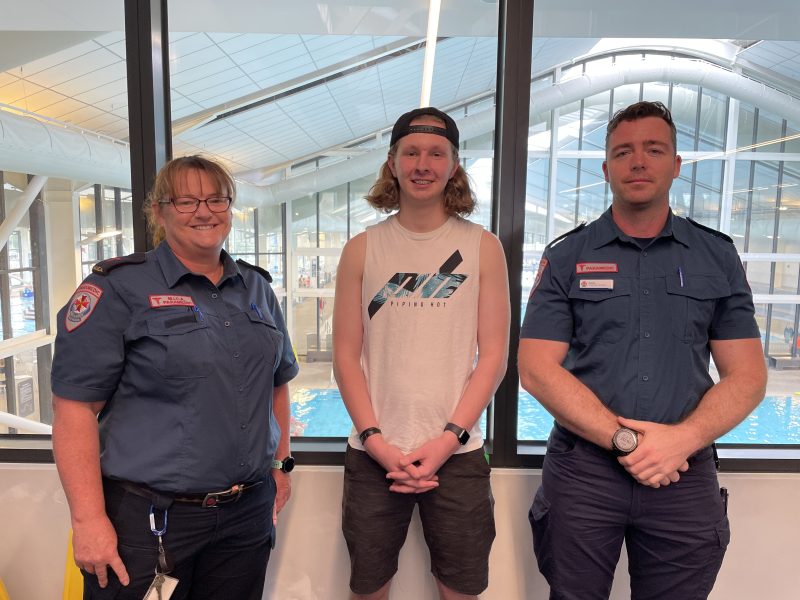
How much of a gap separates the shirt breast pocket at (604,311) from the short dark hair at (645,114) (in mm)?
420

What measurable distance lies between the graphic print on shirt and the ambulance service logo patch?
684 mm

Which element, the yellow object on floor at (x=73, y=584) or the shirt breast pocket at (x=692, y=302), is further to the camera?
the yellow object on floor at (x=73, y=584)

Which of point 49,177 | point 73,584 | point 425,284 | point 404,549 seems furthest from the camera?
point 49,177

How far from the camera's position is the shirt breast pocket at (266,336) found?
3.83ft

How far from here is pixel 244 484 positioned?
3.75 ft

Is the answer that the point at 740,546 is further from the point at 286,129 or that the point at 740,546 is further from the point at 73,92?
the point at 73,92

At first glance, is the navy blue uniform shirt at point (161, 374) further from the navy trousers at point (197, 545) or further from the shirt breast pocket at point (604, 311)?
the shirt breast pocket at point (604, 311)

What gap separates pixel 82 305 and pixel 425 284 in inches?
32.7

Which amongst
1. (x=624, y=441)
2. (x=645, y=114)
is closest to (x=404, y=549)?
(x=624, y=441)

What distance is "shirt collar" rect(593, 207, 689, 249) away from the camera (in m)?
1.25

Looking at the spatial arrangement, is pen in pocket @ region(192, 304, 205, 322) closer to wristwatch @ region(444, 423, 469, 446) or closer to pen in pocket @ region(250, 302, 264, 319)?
pen in pocket @ region(250, 302, 264, 319)

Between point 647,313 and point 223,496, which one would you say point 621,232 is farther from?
point 223,496

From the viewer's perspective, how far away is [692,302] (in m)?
1.21

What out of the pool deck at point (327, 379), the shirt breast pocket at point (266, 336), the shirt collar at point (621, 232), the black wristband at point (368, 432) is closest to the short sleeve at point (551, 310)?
the shirt collar at point (621, 232)
